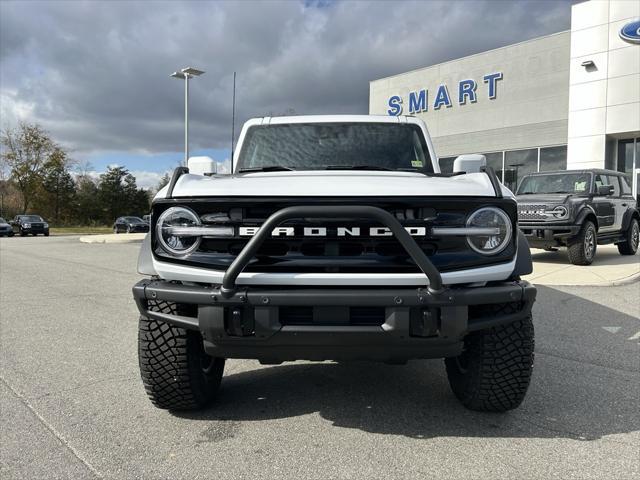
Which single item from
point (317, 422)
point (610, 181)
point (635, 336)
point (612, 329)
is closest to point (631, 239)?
point (610, 181)

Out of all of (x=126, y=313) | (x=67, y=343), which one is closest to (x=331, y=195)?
(x=67, y=343)

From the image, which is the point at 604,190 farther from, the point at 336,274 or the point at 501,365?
the point at 336,274

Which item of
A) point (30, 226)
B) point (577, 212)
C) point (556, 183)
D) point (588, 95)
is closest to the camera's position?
point (577, 212)

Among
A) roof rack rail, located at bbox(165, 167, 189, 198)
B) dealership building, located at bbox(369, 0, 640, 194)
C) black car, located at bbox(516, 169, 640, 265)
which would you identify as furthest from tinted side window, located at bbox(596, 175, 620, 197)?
roof rack rail, located at bbox(165, 167, 189, 198)

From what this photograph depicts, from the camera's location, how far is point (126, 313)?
613 cm

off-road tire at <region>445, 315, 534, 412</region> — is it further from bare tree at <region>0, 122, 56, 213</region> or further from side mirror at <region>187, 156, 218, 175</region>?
bare tree at <region>0, 122, 56, 213</region>

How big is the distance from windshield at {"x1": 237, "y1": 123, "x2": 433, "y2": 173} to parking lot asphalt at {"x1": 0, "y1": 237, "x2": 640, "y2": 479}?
5.06 ft

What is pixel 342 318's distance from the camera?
234cm

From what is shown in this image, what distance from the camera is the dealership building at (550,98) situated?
689 inches

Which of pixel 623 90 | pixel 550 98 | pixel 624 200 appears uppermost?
pixel 550 98

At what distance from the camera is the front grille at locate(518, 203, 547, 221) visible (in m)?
9.36

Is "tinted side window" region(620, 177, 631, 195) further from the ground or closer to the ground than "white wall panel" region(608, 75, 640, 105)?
closer to the ground

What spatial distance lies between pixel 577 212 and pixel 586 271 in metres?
1.12

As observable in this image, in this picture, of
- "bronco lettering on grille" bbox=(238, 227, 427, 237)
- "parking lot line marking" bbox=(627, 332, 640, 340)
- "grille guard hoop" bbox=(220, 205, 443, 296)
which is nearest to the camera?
"grille guard hoop" bbox=(220, 205, 443, 296)
